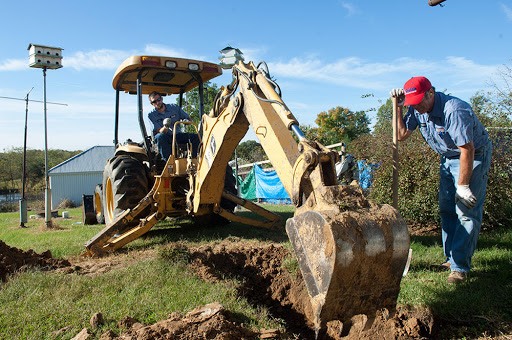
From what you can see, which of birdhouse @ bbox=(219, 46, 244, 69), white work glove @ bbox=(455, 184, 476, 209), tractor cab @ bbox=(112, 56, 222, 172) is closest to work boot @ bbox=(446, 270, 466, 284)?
white work glove @ bbox=(455, 184, 476, 209)

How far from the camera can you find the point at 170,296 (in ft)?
10.9

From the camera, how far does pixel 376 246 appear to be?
2232 mm

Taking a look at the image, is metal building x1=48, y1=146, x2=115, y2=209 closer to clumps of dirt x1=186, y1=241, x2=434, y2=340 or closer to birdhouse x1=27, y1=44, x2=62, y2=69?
birdhouse x1=27, y1=44, x2=62, y2=69

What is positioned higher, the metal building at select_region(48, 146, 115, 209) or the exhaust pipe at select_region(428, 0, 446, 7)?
the exhaust pipe at select_region(428, 0, 446, 7)

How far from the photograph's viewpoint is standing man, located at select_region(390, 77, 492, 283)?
354 cm

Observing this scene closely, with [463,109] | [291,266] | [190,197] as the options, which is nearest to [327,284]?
[291,266]

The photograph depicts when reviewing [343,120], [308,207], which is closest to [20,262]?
[308,207]

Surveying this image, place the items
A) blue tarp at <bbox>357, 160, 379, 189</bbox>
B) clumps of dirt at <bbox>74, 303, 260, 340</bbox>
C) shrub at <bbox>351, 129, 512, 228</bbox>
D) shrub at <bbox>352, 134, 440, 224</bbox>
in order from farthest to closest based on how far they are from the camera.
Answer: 1. blue tarp at <bbox>357, 160, 379, 189</bbox>
2. shrub at <bbox>352, 134, 440, 224</bbox>
3. shrub at <bbox>351, 129, 512, 228</bbox>
4. clumps of dirt at <bbox>74, 303, 260, 340</bbox>

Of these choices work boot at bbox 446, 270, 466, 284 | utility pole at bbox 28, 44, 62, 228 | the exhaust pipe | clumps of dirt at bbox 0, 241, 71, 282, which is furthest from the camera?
utility pole at bbox 28, 44, 62, 228

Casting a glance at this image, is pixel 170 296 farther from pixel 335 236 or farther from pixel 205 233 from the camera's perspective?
pixel 205 233

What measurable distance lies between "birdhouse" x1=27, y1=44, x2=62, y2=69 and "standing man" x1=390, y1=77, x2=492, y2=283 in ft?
30.1

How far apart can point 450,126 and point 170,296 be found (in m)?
3.00

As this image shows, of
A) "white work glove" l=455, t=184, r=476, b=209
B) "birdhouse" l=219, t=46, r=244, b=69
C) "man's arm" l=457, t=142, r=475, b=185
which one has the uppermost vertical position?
"birdhouse" l=219, t=46, r=244, b=69

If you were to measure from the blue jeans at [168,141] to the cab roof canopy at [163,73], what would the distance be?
106 cm
